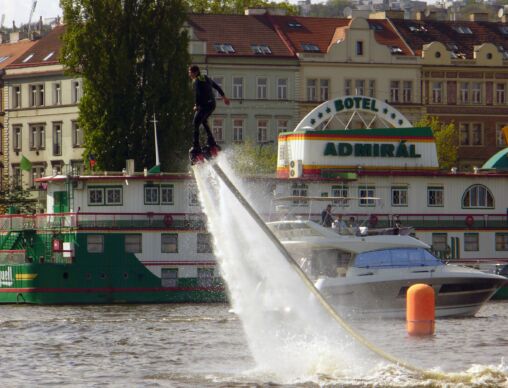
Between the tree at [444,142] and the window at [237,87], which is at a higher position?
the window at [237,87]

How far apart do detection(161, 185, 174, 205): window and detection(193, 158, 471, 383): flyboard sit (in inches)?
1402

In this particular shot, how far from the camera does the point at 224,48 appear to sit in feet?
379

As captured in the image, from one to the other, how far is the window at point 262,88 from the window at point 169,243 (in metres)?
39.6

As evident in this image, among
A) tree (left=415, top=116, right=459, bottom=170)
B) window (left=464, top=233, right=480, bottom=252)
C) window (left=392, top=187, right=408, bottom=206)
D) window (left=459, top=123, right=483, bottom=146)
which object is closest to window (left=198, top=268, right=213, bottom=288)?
window (left=392, top=187, right=408, bottom=206)

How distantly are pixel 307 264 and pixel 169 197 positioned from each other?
50.8 ft

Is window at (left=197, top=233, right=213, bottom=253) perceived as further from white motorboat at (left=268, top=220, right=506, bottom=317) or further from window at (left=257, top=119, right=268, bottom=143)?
window at (left=257, top=119, right=268, bottom=143)

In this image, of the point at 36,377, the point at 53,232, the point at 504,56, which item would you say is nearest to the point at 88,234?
the point at 53,232

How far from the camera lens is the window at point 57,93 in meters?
117

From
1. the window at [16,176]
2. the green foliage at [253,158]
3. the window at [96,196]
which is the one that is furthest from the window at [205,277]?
the window at [16,176]

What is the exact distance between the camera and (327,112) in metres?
83.3

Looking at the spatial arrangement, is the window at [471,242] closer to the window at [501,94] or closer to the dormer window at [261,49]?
the dormer window at [261,49]

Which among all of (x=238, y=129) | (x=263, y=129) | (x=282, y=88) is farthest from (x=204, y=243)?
(x=282, y=88)

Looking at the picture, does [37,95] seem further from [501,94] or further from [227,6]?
[501,94]

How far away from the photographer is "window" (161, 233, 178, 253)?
77.7 m
